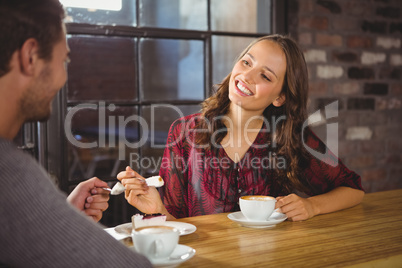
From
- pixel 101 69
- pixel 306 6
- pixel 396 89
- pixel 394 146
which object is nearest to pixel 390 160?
pixel 394 146

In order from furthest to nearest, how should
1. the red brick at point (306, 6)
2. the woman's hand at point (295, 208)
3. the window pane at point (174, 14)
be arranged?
1. the red brick at point (306, 6)
2. the window pane at point (174, 14)
3. the woman's hand at point (295, 208)

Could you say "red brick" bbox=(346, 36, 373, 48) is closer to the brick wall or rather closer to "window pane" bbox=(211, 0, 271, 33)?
the brick wall

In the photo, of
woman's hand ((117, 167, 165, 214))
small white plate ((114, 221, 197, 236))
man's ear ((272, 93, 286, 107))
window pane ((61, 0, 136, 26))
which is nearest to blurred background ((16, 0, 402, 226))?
window pane ((61, 0, 136, 26))

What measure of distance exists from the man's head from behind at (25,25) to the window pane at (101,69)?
134 cm

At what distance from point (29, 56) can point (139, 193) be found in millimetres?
637

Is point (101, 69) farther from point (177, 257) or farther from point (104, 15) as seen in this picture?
point (177, 257)

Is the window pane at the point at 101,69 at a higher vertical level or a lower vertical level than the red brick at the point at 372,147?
higher

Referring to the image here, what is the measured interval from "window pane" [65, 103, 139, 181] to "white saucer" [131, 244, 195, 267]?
4.29 feet

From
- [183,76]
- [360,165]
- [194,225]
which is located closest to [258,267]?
[194,225]

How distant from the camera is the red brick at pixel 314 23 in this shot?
103 inches

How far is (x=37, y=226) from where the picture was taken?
0.73 metres

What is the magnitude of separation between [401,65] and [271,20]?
1063 mm

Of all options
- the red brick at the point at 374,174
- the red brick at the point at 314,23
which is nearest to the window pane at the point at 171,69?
the red brick at the point at 314,23

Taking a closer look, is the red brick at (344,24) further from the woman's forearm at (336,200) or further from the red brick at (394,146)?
the woman's forearm at (336,200)
